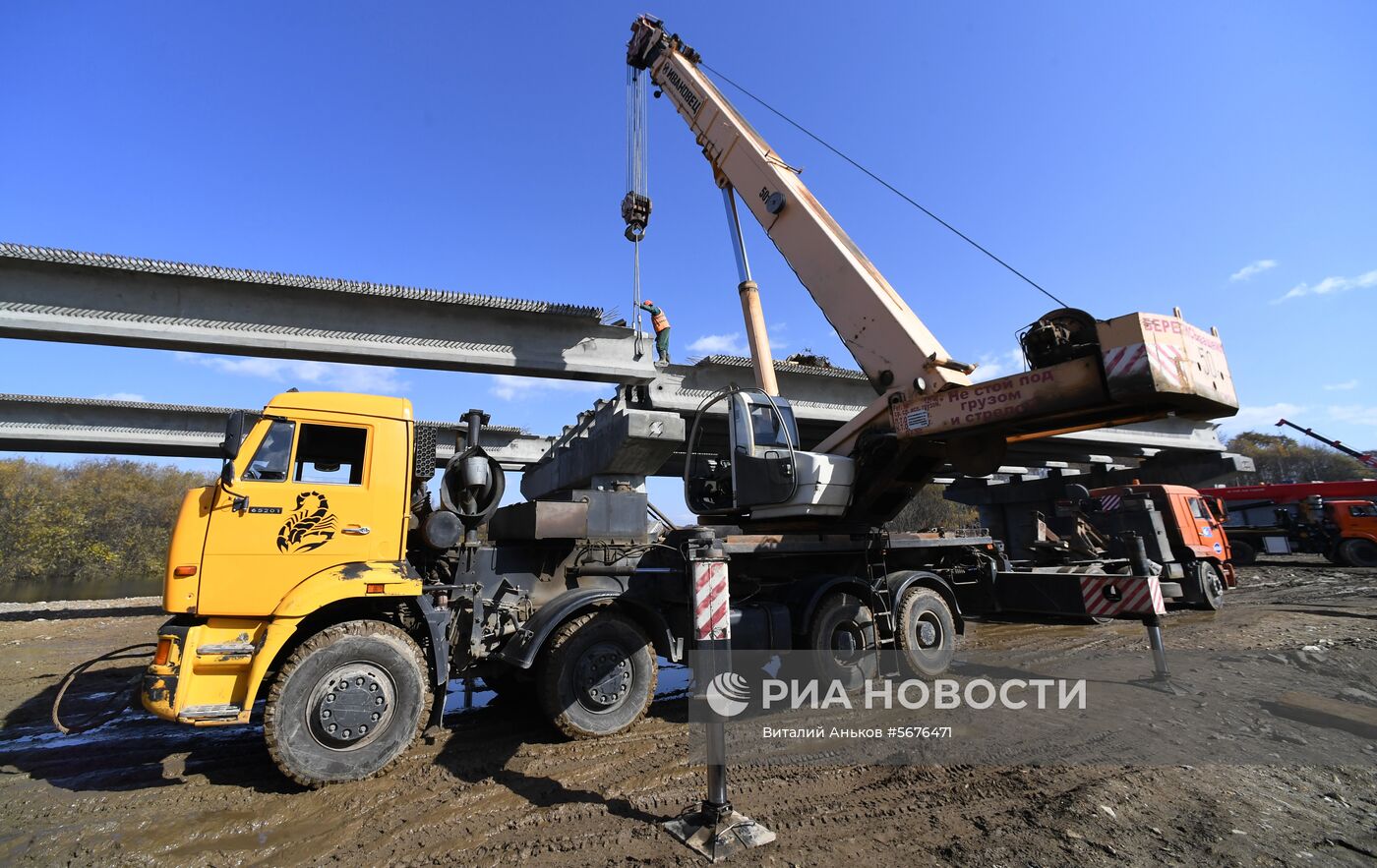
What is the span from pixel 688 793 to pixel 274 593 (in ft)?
11.1

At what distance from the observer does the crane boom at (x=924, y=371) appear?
5.41 meters

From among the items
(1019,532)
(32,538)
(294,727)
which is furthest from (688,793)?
(32,538)

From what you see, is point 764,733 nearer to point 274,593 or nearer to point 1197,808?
point 1197,808

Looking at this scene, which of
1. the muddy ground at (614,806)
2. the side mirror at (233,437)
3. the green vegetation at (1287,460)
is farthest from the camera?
the green vegetation at (1287,460)

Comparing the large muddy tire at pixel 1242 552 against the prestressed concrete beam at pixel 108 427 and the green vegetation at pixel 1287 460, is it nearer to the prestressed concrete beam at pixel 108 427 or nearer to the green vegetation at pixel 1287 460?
the prestressed concrete beam at pixel 108 427

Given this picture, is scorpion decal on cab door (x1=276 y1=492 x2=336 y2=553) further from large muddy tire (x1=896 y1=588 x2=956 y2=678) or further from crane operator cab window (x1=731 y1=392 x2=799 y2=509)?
large muddy tire (x1=896 y1=588 x2=956 y2=678)

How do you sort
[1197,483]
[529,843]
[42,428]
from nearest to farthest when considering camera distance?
[529,843] → [42,428] → [1197,483]

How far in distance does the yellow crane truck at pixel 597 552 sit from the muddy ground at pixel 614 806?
53cm

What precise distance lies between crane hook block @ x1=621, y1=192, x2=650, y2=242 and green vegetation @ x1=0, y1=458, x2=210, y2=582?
2732cm

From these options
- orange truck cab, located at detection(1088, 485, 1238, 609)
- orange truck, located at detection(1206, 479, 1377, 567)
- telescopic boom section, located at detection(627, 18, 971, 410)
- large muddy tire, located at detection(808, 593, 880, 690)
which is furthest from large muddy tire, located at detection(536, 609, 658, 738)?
orange truck, located at detection(1206, 479, 1377, 567)

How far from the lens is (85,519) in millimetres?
35250

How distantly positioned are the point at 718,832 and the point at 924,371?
5608mm

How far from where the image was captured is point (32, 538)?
104 ft

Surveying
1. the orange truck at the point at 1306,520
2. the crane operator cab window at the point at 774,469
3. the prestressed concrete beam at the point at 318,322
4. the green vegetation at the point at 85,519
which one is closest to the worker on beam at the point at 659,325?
the prestressed concrete beam at the point at 318,322
